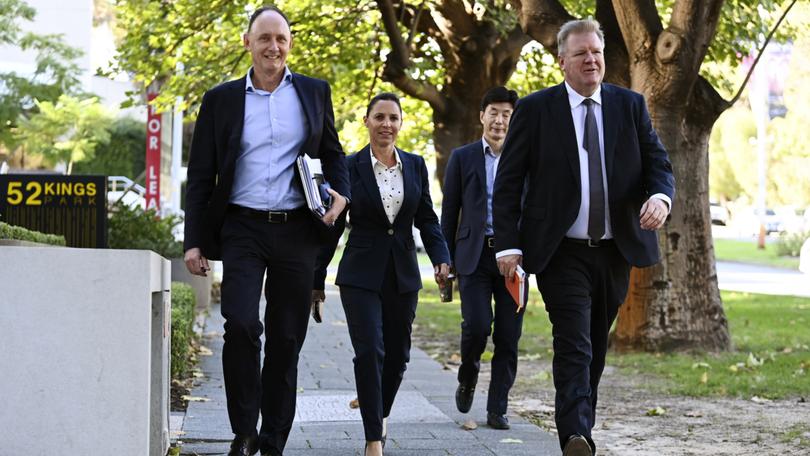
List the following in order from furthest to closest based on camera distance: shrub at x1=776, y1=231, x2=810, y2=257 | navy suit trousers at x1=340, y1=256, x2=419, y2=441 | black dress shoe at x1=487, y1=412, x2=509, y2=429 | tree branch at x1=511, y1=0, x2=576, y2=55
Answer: shrub at x1=776, y1=231, x2=810, y2=257 < tree branch at x1=511, y1=0, x2=576, y2=55 < black dress shoe at x1=487, y1=412, x2=509, y2=429 < navy suit trousers at x1=340, y1=256, x2=419, y2=441

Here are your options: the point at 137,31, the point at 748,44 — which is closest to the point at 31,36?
the point at 137,31

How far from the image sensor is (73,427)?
4.86 m

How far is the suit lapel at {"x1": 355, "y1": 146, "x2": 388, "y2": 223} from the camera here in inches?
271

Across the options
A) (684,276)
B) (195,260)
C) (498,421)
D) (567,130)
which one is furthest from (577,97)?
(684,276)

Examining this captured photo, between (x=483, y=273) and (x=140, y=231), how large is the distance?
29.6 ft

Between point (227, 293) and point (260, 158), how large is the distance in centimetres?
62

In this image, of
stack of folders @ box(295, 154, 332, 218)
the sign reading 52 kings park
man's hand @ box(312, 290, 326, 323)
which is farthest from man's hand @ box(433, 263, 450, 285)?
the sign reading 52 kings park

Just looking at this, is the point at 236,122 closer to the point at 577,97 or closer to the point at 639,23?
the point at 577,97

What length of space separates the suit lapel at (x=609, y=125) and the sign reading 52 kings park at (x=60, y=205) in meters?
5.05

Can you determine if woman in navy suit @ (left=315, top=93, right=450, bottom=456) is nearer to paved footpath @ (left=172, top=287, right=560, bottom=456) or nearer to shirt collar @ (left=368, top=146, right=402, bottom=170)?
shirt collar @ (left=368, top=146, right=402, bottom=170)

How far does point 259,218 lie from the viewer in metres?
5.85

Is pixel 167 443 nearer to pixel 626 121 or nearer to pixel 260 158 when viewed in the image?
pixel 260 158

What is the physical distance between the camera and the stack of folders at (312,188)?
19.1ft

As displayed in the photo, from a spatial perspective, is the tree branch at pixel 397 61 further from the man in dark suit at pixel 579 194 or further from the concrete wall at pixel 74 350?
the concrete wall at pixel 74 350
